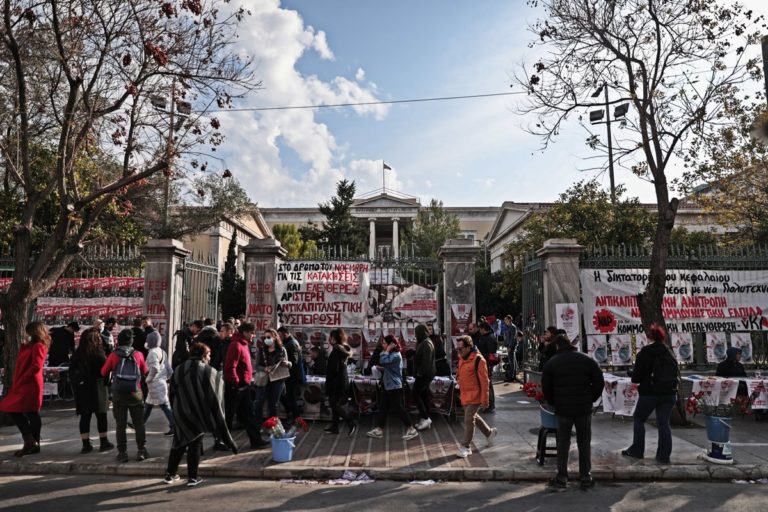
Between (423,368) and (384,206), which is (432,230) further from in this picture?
(423,368)

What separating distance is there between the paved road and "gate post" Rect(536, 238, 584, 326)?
570 cm

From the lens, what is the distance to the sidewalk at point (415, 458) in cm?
670

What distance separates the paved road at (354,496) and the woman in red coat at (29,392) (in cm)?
85

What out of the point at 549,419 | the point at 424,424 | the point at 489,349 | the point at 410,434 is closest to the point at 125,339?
the point at 410,434

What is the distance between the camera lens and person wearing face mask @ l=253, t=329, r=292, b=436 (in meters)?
8.19

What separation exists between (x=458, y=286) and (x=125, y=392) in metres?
7.14

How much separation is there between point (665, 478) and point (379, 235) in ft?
220

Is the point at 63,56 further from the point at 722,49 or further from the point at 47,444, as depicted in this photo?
the point at 722,49

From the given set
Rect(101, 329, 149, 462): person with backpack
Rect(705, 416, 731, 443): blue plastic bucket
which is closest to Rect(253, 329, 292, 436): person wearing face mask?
Rect(101, 329, 149, 462): person with backpack

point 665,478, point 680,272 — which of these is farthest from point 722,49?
point 665,478

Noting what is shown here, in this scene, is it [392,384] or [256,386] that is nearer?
[256,386]

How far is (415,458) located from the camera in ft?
24.0

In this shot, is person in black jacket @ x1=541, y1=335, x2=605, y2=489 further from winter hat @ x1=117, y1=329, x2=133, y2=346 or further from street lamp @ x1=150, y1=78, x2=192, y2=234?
street lamp @ x1=150, y1=78, x2=192, y2=234

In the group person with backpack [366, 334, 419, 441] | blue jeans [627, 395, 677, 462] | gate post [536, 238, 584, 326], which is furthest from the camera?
gate post [536, 238, 584, 326]
